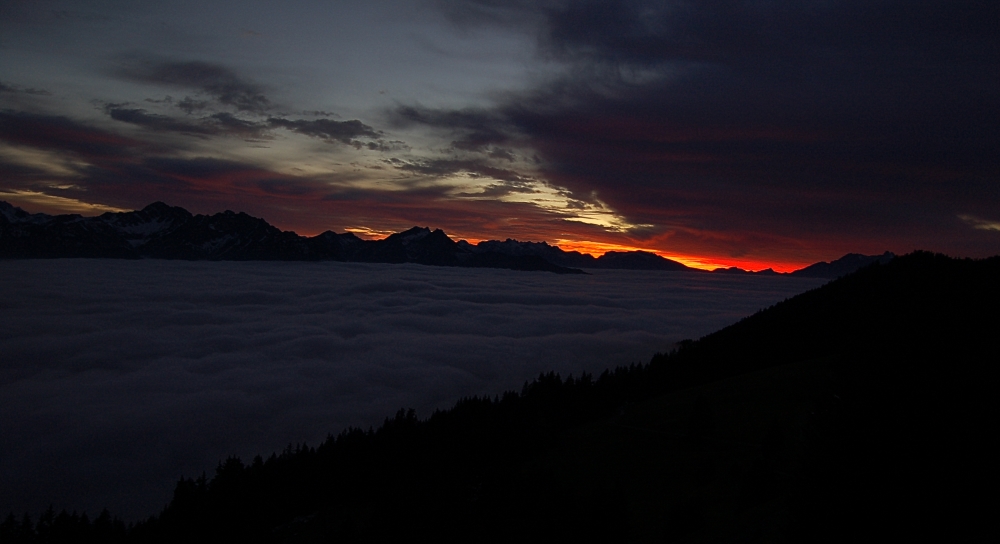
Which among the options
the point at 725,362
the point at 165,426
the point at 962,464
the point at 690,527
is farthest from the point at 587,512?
the point at 165,426

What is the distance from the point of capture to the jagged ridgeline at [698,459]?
103 ft

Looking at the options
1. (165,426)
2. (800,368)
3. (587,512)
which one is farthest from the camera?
(165,426)

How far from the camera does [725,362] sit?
141625 millimetres

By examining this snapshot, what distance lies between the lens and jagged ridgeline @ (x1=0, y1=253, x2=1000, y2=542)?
3133 cm

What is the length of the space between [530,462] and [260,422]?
129692mm

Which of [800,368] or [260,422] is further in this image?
[260,422]

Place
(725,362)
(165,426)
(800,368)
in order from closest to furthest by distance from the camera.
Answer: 1. (800,368)
2. (725,362)
3. (165,426)

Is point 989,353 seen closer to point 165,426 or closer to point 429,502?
point 429,502

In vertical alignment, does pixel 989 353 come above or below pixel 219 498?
above

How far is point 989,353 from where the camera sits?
44.8 m

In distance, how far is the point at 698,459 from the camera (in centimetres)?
7338

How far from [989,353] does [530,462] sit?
214ft

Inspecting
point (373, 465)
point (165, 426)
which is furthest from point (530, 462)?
point (165, 426)

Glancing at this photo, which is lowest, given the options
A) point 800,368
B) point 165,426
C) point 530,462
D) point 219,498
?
point 165,426
